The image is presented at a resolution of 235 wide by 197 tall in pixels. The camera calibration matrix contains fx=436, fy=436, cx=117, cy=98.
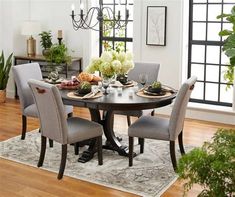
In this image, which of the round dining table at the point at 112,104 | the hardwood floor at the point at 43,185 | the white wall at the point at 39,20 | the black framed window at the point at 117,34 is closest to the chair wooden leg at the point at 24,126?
the hardwood floor at the point at 43,185

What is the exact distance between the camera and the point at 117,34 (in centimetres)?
723

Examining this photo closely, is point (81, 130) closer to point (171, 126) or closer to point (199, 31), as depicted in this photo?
point (171, 126)

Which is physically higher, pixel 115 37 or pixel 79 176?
pixel 115 37

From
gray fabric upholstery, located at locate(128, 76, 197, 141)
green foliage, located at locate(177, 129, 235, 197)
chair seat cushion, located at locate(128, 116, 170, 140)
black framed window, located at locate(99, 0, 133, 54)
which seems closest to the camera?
green foliage, located at locate(177, 129, 235, 197)

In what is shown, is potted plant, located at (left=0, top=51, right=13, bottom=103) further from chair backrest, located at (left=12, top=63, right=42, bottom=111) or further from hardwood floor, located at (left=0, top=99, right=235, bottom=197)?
hardwood floor, located at (left=0, top=99, right=235, bottom=197)

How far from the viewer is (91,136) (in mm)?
4301

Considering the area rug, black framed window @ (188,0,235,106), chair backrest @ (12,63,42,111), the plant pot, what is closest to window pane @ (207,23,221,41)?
black framed window @ (188,0,235,106)

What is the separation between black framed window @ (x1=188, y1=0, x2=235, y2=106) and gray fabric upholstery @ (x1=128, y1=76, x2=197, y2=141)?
2.23 meters

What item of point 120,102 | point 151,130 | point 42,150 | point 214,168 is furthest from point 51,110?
point 214,168

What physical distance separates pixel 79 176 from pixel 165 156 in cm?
106

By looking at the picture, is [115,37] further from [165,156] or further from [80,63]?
[165,156]

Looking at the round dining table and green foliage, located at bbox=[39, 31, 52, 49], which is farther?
green foliage, located at bbox=[39, 31, 52, 49]

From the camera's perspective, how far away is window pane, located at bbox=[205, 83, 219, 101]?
6.49m

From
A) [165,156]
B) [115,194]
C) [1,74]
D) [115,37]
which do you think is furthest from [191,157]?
[1,74]
